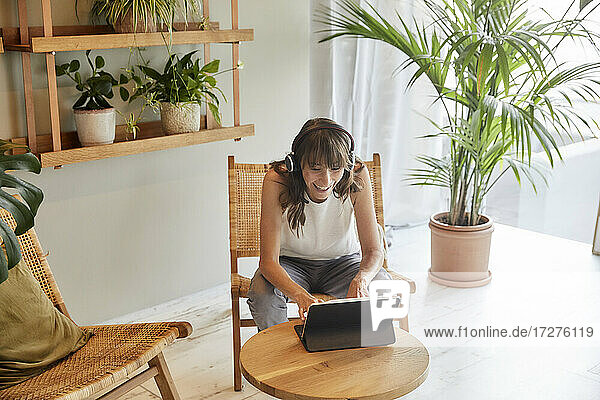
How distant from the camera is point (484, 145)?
10.2 ft

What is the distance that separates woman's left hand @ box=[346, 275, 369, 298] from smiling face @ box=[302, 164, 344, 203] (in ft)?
0.95

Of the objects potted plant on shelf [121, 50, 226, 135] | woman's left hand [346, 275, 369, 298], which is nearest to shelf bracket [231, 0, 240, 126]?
potted plant on shelf [121, 50, 226, 135]

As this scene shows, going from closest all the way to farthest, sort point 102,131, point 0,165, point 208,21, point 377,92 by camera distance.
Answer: point 0,165 < point 102,131 < point 208,21 < point 377,92

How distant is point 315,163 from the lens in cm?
216

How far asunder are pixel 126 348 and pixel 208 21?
150 cm

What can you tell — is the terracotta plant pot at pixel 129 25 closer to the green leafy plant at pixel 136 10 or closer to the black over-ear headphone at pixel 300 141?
the green leafy plant at pixel 136 10

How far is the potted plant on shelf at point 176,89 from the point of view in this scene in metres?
2.83

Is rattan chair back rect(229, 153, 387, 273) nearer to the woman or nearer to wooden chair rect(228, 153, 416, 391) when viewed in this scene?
wooden chair rect(228, 153, 416, 391)

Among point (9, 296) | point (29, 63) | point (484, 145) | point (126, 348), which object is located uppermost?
point (29, 63)

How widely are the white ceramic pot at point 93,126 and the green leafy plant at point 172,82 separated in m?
0.18

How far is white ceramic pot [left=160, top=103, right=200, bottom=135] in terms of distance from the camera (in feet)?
9.30

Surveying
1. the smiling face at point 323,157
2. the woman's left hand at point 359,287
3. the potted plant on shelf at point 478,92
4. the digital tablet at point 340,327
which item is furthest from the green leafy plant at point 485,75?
the digital tablet at point 340,327

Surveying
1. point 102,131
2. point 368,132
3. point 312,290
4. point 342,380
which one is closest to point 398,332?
point 342,380

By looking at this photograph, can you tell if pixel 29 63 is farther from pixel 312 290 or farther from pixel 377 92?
pixel 377 92
